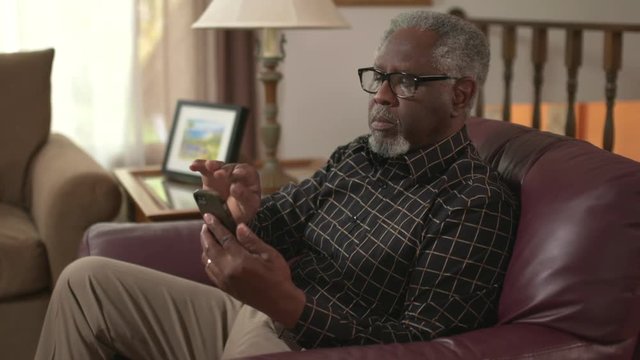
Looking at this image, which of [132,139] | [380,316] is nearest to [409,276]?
[380,316]

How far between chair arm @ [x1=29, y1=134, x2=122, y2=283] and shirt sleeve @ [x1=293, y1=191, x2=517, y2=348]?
1144 millimetres

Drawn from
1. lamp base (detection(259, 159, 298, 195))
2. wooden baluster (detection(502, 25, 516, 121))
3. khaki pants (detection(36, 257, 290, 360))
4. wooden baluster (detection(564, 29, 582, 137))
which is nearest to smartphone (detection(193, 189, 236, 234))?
khaki pants (detection(36, 257, 290, 360))

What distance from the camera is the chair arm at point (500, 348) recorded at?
118 cm

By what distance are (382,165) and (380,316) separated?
316mm

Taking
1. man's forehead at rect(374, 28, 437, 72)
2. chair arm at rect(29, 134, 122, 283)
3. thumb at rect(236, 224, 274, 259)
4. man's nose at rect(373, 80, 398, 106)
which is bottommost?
chair arm at rect(29, 134, 122, 283)

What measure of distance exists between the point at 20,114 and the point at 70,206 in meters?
0.57

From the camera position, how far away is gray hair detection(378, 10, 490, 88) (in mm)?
1528

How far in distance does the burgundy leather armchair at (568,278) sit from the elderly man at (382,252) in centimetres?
6

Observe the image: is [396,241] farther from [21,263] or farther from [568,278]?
[21,263]

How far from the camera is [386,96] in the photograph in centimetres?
154

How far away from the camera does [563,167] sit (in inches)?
55.6

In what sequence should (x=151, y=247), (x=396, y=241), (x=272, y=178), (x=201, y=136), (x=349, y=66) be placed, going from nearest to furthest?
(x=396, y=241), (x=151, y=247), (x=272, y=178), (x=201, y=136), (x=349, y=66)

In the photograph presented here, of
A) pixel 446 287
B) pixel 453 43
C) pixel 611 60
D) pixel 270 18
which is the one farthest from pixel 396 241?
pixel 611 60

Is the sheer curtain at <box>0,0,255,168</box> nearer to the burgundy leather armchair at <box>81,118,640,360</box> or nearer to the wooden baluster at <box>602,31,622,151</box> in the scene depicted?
the wooden baluster at <box>602,31,622,151</box>
